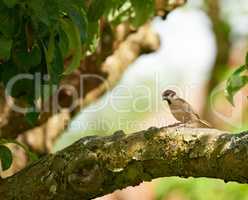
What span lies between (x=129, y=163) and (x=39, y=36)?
50 centimetres

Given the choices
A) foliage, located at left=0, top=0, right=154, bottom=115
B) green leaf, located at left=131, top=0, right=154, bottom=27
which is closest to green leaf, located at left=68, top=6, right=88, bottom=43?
foliage, located at left=0, top=0, right=154, bottom=115

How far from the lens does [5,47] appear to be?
2.37 metres

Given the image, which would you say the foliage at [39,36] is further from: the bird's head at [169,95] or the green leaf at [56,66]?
the bird's head at [169,95]

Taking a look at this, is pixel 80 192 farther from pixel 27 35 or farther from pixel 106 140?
pixel 27 35

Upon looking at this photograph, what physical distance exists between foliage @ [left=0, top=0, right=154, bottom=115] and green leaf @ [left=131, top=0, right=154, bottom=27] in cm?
22

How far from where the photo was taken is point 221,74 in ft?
21.4

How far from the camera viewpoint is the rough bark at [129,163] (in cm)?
221

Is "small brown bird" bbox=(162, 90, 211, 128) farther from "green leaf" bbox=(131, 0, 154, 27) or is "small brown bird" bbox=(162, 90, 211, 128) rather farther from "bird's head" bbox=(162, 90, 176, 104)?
"green leaf" bbox=(131, 0, 154, 27)

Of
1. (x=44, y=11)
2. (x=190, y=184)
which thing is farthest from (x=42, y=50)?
(x=190, y=184)

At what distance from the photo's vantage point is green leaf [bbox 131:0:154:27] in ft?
9.45

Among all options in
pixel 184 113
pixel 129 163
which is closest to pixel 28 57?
pixel 129 163

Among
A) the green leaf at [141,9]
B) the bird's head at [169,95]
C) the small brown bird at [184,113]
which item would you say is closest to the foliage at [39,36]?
the green leaf at [141,9]

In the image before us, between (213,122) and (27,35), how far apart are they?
158 inches

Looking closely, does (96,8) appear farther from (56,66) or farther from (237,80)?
(237,80)
